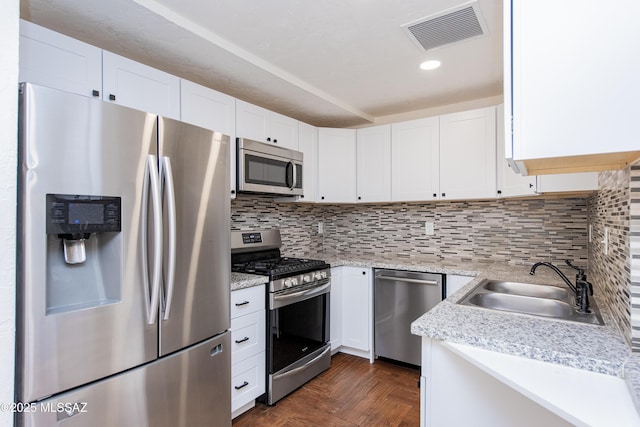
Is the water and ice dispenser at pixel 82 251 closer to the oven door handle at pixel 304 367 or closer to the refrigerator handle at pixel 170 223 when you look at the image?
the refrigerator handle at pixel 170 223

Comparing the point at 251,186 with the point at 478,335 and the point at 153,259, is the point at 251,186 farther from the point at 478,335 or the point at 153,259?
the point at 478,335

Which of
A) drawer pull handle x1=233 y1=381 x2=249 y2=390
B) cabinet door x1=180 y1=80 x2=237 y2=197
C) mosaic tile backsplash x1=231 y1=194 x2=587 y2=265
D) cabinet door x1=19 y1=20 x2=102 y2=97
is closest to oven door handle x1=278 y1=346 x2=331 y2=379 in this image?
drawer pull handle x1=233 y1=381 x2=249 y2=390

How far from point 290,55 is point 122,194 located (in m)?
1.42

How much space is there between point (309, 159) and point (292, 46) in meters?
1.25

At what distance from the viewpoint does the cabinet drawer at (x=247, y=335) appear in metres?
2.10

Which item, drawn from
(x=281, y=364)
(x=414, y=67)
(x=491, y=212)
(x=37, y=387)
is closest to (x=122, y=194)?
(x=37, y=387)

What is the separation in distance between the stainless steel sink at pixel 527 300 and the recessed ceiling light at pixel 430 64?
4.84 ft

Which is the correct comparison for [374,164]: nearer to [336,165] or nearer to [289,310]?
[336,165]

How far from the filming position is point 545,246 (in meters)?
2.83

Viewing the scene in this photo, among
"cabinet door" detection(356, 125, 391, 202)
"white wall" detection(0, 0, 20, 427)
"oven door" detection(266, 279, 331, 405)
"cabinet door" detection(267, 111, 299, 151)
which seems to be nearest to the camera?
"white wall" detection(0, 0, 20, 427)

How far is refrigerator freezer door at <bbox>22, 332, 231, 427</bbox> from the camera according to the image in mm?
1221

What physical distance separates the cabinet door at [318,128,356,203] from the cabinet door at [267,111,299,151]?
1.20 ft

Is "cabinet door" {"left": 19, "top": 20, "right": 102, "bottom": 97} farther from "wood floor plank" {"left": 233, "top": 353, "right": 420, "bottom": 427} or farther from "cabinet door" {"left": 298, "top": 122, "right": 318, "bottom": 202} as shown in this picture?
"wood floor plank" {"left": 233, "top": 353, "right": 420, "bottom": 427}

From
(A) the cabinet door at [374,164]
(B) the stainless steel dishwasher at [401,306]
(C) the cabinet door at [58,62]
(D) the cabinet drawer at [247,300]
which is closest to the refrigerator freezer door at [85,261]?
(C) the cabinet door at [58,62]
